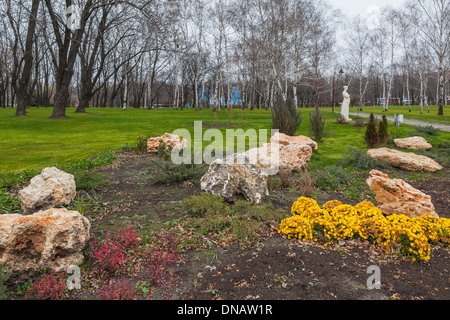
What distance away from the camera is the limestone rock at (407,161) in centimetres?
801

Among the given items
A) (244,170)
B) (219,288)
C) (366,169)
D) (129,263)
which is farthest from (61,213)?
(366,169)

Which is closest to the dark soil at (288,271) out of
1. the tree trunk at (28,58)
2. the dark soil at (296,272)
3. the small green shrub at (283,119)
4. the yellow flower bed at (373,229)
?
the dark soil at (296,272)

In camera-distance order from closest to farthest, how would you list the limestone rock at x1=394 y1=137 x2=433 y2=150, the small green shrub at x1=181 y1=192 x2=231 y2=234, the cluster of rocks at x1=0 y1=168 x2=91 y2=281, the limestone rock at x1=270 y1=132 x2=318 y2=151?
1. the cluster of rocks at x1=0 y1=168 x2=91 y2=281
2. the small green shrub at x1=181 y1=192 x2=231 y2=234
3. the limestone rock at x1=270 y1=132 x2=318 y2=151
4. the limestone rock at x1=394 y1=137 x2=433 y2=150

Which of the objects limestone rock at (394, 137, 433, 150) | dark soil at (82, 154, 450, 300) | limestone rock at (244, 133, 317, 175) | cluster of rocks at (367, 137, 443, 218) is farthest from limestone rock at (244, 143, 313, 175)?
limestone rock at (394, 137, 433, 150)

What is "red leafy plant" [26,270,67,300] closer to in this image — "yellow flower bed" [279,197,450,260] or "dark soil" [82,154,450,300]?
"dark soil" [82,154,450,300]

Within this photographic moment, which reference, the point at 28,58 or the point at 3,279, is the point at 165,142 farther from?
the point at 28,58

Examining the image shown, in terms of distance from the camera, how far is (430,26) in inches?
1031

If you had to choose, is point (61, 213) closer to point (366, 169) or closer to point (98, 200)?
point (98, 200)

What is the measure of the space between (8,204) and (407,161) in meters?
9.45

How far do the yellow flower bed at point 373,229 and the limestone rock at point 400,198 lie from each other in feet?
2.20

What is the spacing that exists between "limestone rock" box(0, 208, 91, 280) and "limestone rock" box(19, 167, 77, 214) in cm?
124

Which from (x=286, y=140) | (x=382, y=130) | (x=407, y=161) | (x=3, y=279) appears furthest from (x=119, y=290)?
(x=382, y=130)

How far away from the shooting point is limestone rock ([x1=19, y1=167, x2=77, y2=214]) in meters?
4.25

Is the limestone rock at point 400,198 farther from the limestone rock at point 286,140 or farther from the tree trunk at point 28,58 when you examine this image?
the tree trunk at point 28,58
